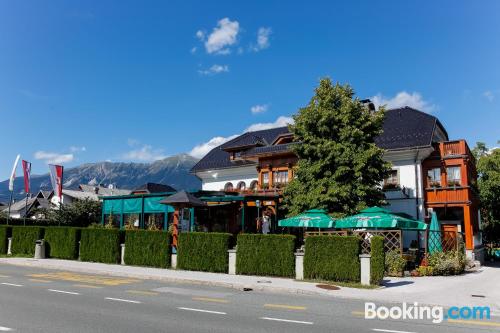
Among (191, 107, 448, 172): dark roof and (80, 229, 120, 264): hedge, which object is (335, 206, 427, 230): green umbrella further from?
(80, 229, 120, 264): hedge

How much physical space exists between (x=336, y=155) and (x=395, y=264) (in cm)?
796

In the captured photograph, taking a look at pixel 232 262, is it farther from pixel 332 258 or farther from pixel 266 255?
pixel 332 258

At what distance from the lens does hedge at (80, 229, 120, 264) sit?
21875 millimetres

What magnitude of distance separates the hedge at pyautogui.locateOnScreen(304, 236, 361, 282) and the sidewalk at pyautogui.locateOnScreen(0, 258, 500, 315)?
0.95 metres

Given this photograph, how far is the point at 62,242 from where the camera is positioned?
963 inches

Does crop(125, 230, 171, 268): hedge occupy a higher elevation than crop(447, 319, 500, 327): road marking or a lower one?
higher

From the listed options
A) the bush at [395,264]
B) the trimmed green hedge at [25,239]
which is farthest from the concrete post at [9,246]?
the bush at [395,264]

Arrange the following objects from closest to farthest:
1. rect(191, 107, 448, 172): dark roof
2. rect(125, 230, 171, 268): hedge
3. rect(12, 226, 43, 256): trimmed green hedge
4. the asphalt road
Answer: the asphalt road → rect(125, 230, 171, 268): hedge → rect(12, 226, 43, 256): trimmed green hedge → rect(191, 107, 448, 172): dark roof

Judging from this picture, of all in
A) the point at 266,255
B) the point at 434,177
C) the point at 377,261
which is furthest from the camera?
the point at 434,177

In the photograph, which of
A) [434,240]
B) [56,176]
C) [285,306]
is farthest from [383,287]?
[56,176]

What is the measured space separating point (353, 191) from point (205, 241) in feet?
32.1

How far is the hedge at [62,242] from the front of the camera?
2392cm

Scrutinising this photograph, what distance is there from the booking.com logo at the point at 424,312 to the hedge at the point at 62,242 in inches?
706

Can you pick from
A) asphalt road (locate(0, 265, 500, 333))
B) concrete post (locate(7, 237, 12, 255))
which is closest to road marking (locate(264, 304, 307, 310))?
asphalt road (locate(0, 265, 500, 333))
